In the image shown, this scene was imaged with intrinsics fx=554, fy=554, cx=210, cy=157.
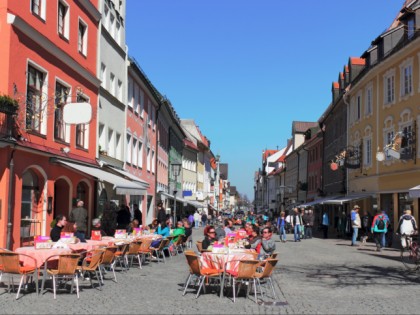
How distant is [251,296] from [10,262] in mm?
4292

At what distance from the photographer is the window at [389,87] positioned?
93.1 ft

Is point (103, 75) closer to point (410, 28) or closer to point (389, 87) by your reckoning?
point (410, 28)

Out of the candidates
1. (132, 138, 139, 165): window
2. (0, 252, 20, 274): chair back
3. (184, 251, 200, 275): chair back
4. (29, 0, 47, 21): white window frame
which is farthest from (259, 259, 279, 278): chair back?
(132, 138, 139, 165): window

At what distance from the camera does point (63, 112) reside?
1617cm

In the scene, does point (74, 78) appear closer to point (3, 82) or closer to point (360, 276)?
point (3, 82)

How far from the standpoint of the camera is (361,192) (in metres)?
33.8

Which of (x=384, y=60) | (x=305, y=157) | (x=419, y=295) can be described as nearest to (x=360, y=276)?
(x=419, y=295)

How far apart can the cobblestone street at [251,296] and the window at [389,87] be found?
15.3 metres

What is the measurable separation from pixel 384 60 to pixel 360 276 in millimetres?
18015

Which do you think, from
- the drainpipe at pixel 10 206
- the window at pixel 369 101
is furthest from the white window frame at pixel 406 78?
the drainpipe at pixel 10 206

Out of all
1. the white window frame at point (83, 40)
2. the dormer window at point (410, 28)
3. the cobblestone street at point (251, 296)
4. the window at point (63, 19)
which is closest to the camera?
the cobblestone street at point (251, 296)

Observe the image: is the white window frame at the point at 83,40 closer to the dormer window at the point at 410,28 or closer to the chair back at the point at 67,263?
the chair back at the point at 67,263

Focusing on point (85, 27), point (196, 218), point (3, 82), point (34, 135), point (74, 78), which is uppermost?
point (85, 27)

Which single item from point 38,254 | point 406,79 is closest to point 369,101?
point 406,79
